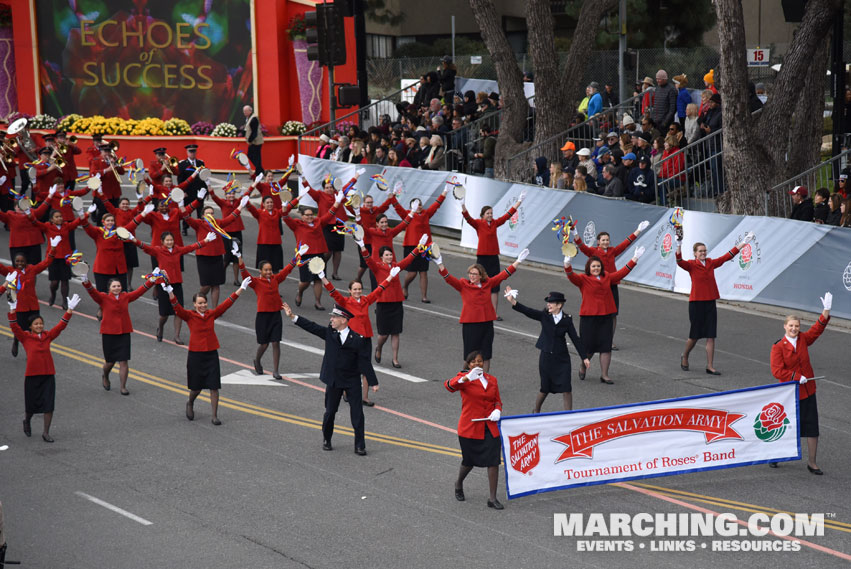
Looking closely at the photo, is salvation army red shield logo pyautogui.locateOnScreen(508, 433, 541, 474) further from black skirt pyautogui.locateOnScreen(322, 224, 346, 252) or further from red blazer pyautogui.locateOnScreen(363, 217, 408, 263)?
black skirt pyautogui.locateOnScreen(322, 224, 346, 252)

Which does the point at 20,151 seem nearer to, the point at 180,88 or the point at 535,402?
the point at 180,88

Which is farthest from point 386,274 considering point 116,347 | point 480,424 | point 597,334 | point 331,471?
point 480,424

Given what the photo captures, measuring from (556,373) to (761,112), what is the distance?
11.3 m

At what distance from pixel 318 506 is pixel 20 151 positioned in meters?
19.9

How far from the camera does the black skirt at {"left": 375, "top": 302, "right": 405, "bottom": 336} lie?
16219 millimetres

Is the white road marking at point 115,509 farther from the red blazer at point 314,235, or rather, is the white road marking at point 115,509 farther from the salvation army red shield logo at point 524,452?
the red blazer at point 314,235

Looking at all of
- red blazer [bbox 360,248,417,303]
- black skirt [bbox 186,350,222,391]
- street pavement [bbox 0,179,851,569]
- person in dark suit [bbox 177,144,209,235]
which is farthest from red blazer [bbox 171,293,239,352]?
person in dark suit [bbox 177,144,209,235]

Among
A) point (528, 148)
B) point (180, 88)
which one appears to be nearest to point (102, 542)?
point (528, 148)

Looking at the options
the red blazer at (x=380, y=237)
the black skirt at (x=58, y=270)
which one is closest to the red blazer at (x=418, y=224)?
the red blazer at (x=380, y=237)

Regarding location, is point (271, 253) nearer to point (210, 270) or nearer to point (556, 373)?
point (210, 270)

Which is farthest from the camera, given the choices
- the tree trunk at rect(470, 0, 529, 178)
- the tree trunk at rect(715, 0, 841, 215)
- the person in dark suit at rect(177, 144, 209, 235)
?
the tree trunk at rect(470, 0, 529, 178)

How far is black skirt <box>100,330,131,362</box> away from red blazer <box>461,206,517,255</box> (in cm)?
603

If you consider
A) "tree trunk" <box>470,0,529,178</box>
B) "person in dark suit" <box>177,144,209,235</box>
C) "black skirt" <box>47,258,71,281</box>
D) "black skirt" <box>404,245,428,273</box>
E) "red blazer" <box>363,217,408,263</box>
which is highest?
"tree trunk" <box>470,0,529,178</box>

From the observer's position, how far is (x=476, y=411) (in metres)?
11.3
